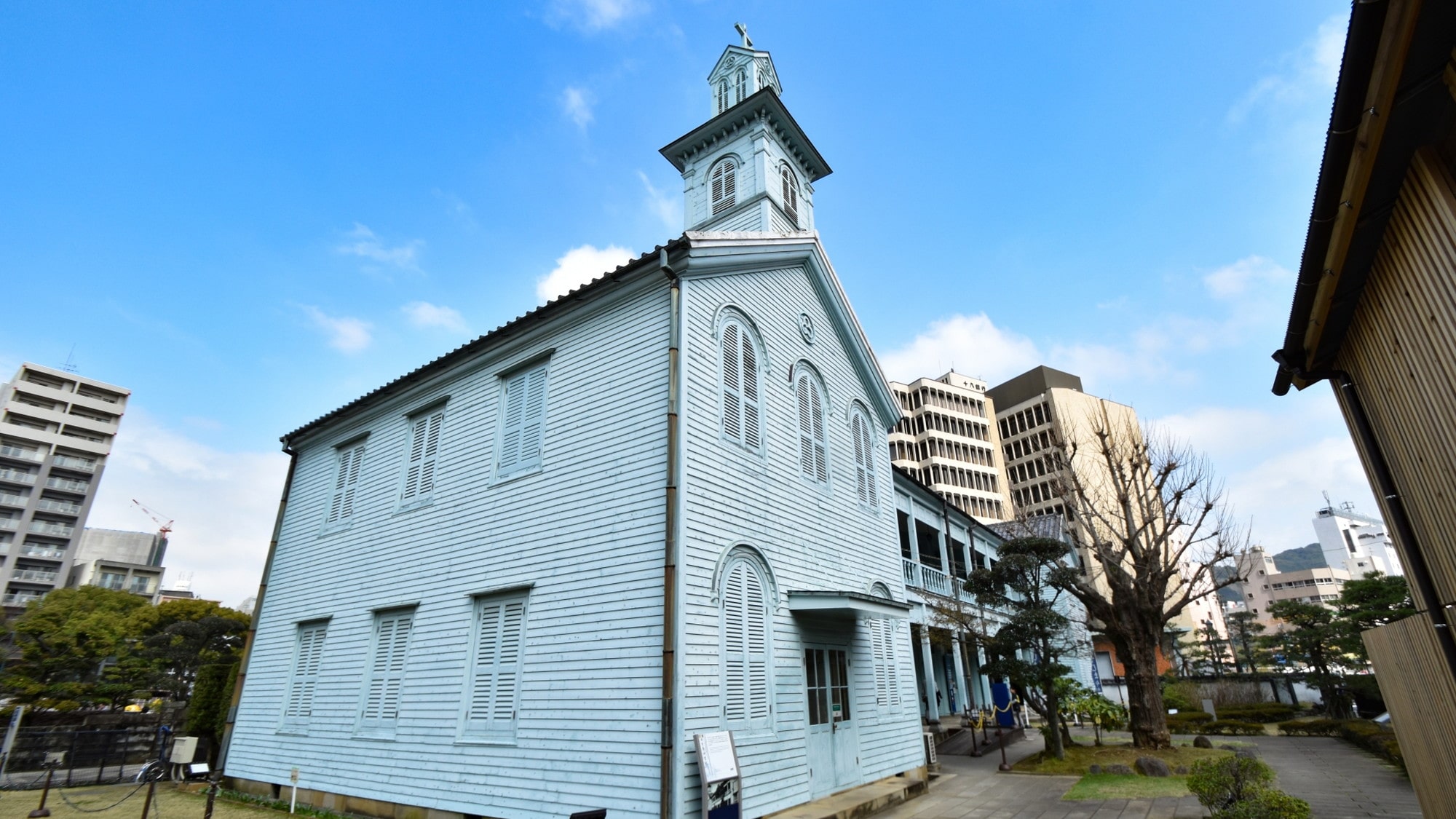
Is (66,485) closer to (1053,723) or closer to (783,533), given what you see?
(783,533)

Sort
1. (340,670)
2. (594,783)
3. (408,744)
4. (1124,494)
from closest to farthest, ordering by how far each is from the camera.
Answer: (594,783), (408,744), (340,670), (1124,494)

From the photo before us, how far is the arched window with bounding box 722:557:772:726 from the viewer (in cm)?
927

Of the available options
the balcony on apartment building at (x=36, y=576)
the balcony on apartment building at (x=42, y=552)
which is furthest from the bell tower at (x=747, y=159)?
the balcony on apartment building at (x=42, y=552)

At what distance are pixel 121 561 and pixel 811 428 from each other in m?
94.9

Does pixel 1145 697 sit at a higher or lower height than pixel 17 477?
lower

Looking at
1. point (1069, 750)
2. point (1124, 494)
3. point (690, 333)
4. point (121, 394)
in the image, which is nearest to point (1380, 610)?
point (1124, 494)

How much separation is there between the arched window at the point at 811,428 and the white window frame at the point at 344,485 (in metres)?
9.77

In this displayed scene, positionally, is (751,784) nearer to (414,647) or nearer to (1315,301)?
(414,647)

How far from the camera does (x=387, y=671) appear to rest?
12.2m

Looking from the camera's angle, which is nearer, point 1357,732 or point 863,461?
point 863,461

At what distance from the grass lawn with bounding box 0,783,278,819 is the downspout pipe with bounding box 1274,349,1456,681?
16232mm

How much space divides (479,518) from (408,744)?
12.5 ft

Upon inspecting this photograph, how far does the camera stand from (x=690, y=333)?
33.8 feet

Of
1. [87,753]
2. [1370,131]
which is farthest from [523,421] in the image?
[87,753]
